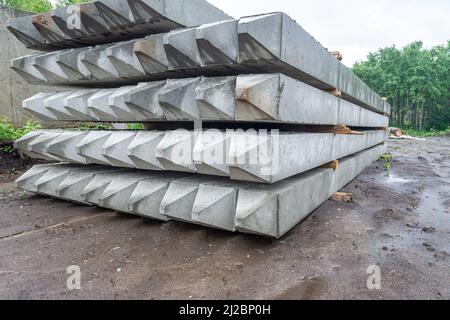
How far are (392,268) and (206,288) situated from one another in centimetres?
138

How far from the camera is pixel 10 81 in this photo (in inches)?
280

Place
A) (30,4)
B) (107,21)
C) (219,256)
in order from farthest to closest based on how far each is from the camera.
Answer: (30,4) → (107,21) → (219,256)

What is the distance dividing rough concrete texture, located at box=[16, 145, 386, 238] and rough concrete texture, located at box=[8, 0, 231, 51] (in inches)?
59.9

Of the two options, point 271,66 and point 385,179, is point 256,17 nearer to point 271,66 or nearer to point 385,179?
point 271,66

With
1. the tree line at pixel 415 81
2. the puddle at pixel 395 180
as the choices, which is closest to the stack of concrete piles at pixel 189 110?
the puddle at pixel 395 180

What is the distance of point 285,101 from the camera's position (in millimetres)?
2357

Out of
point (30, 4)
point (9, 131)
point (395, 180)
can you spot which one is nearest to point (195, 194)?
point (395, 180)

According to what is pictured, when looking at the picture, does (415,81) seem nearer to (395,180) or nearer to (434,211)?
(395,180)

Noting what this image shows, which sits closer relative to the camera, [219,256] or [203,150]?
[219,256]

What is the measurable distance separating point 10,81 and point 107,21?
19.1 ft

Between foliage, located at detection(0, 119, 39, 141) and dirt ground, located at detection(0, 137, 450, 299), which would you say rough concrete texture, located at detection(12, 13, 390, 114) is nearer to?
dirt ground, located at detection(0, 137, 450, 299)

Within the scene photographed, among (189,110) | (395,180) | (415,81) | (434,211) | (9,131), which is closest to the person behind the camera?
(189,110)
